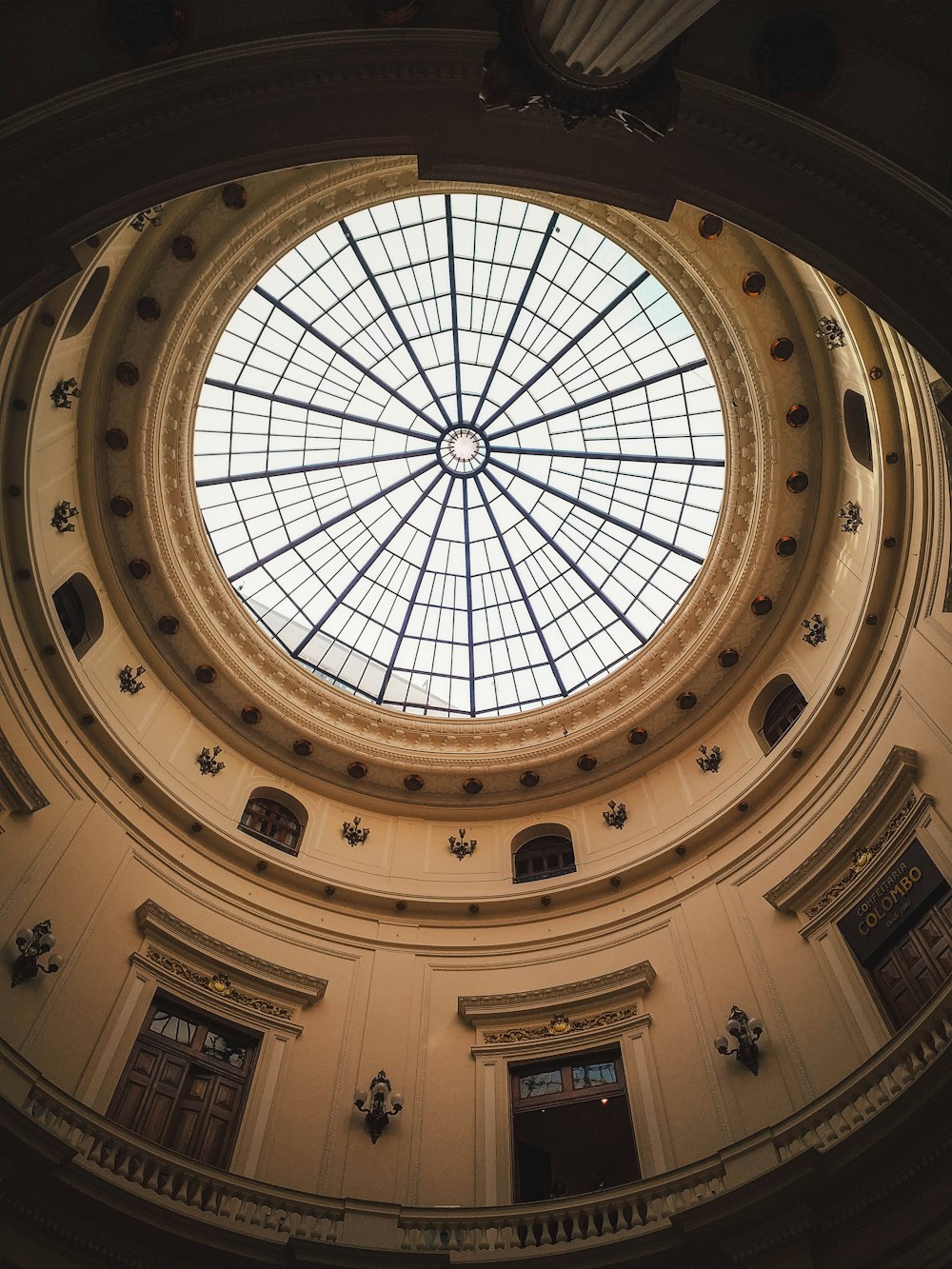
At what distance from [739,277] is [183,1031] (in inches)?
641

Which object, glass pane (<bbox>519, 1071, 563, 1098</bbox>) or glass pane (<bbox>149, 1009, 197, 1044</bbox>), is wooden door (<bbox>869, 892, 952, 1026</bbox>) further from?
glass pane (<bbox>149, 1009, 197, 1044</bbox>)

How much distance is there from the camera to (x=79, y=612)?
18.0 m

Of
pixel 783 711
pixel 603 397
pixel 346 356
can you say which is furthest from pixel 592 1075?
pixel 346 356

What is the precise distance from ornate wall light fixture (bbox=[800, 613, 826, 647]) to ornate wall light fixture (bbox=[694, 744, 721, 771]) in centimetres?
296

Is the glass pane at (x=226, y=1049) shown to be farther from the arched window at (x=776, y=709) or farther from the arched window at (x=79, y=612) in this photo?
the arched window at (x=776, y=709)

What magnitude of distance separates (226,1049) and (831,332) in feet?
51.7

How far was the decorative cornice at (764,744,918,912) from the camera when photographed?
13906 mm

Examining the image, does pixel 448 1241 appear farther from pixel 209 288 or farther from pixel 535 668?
pixel 209 288

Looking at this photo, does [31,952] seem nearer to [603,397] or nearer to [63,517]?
[63,517]

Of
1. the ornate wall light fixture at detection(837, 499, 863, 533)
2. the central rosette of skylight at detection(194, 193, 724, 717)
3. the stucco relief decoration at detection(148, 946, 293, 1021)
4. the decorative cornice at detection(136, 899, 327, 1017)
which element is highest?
the central rosette of skylight at detection(194, 193, 724, 717)

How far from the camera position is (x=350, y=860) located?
1973cm

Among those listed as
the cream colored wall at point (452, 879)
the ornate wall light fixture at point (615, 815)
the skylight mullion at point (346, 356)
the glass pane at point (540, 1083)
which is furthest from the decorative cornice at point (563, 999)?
the skylight mullion at point (346, 356)

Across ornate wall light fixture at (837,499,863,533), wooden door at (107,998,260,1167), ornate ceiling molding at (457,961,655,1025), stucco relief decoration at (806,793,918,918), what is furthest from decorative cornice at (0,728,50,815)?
ornate wall light fixture at (837,499,863,533)

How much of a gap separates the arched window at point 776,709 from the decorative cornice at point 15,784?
43.5ft
